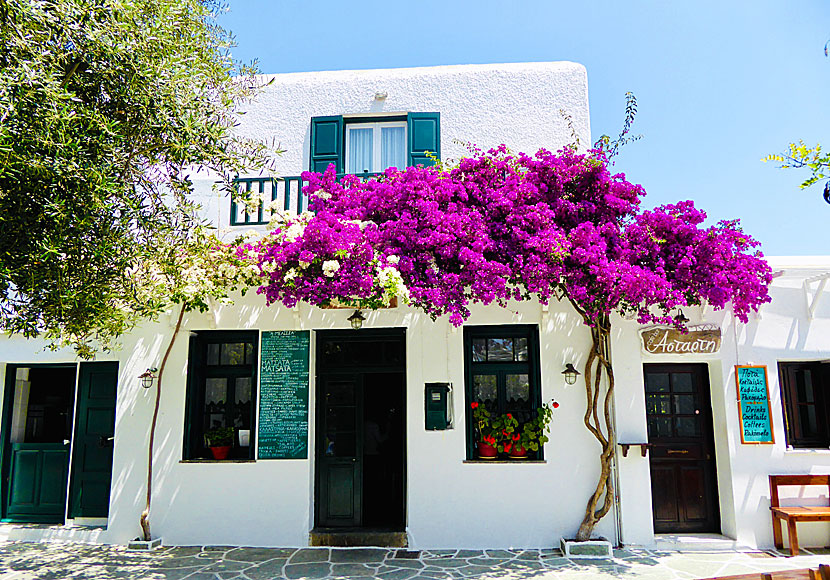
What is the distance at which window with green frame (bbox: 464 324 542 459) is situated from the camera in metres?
8.51

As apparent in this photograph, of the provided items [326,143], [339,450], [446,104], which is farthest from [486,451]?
[446,104]

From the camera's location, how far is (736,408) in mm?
8016

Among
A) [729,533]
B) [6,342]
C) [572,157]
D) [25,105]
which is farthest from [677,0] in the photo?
[6,342]

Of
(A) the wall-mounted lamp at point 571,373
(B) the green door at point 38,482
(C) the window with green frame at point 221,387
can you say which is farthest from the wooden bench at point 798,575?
(B) the green door at point 38,482

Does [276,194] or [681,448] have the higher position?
[276,194]

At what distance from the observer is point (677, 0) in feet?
25.3

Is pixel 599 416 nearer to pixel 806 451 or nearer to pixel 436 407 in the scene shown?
pixel 436 407

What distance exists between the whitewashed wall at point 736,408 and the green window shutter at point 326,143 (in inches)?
190

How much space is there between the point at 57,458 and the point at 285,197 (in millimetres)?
4965

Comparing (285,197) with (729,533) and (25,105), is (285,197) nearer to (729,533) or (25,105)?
(25,105)

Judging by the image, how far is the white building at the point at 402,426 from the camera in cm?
805

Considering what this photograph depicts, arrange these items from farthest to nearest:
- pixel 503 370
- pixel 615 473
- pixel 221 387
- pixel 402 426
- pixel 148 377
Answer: pixel 402 426
pixel 221 387
pixel 503 370
pixel 148 377
pixel 615 473

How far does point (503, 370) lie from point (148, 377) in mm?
4776

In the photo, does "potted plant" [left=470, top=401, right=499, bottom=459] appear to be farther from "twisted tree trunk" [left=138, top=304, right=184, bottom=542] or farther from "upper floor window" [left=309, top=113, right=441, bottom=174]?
"twisted tree trunk" [left=138, top=304, right=184, bottom=542]
